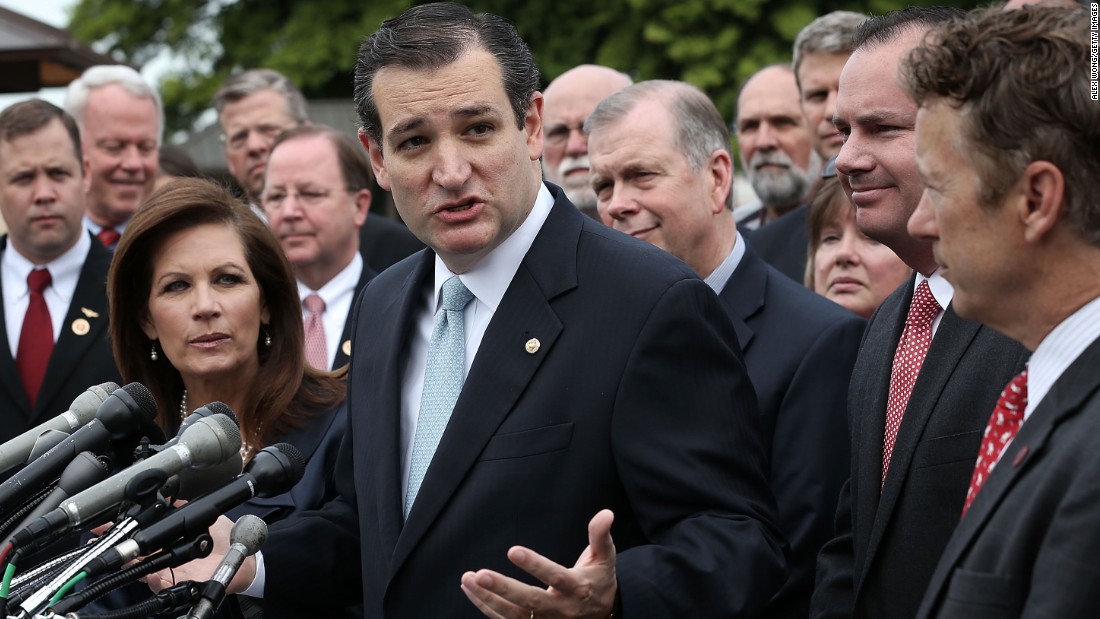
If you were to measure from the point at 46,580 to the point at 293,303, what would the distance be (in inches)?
92.8

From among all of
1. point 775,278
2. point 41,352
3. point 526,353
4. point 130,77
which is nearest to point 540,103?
point 526,353

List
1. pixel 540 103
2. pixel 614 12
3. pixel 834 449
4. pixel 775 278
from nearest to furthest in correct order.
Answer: pixel 540 103, pixel 834 449, pixel 775 278, pixel 614 12

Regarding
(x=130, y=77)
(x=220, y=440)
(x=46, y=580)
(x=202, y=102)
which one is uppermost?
(x=202, y=102)

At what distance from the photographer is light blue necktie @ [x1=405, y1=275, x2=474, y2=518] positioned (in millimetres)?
3674

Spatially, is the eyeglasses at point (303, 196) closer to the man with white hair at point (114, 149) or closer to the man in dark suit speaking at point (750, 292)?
the man with white hair at point (114, 149)

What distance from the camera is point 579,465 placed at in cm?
344

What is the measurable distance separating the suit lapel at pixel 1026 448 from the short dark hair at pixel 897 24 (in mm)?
1582

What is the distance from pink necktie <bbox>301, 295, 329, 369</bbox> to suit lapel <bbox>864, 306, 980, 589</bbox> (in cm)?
364

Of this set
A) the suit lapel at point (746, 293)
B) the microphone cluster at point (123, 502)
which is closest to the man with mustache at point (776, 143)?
the suit lapel at point (746, 293)

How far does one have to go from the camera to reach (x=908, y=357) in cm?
369

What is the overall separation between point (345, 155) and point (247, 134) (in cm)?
177

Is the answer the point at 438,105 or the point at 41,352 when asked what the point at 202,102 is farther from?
the point at 438,105

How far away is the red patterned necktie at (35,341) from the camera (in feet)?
20.7

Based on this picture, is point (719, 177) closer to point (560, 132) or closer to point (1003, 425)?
point (560, 132)
